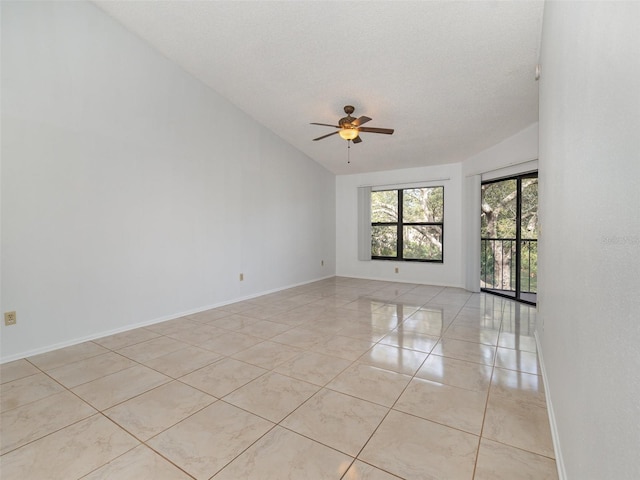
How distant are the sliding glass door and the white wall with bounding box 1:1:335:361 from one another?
3984 mm

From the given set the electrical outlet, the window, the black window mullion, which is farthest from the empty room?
the black window mullion

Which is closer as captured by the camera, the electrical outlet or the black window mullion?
the electrical outlet

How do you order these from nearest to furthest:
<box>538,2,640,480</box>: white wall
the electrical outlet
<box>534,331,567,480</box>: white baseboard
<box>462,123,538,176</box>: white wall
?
<box>538,2,640,480</box>: white wall
<box>534,331,567,480</box>: white baseboard
the electrical outlet
<box>462,123,538,176</box>: white wall

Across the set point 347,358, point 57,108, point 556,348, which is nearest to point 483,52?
point 556,348

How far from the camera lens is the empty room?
1.16 metres

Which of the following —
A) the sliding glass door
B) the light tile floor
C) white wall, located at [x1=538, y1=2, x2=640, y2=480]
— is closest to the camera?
white wall, located at [x1=538, y1=2, x2=640, y2=480]

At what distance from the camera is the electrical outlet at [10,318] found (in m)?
2.57

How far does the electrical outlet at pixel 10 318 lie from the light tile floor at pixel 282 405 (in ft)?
1.13

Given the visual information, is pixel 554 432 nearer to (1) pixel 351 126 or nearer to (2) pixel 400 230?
(1) pixel 351 126

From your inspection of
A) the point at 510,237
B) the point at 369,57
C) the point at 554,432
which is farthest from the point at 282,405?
the point at 510,237

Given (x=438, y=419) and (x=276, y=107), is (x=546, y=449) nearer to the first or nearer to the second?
(x=438, y=419)

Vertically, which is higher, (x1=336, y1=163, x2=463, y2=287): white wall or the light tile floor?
(x1=336, y1=163, x2=463, y2=287): white wall

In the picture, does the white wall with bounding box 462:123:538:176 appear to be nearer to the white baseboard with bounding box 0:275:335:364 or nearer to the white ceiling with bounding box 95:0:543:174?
the white ceiling with bounding box 95:0:543:174

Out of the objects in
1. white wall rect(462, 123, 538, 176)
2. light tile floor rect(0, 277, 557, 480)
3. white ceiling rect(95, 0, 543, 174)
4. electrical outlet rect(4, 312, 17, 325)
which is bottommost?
light tile floor rect(0, 277, 557, 480)
